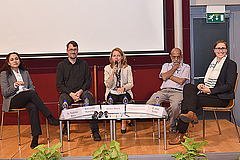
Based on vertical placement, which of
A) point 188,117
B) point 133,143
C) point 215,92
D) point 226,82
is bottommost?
point 133,143

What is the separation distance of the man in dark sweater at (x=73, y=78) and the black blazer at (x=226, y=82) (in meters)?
1.76

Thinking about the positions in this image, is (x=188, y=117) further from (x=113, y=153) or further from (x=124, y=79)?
(x=124, y=79)

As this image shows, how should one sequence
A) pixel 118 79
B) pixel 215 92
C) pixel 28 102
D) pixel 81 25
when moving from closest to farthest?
1. pixel 215 92
2. pixel 28 102
3. pixel 118 79
4. pixel 81 25

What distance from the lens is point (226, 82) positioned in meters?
3.44

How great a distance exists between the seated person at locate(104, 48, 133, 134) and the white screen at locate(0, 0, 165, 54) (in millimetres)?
532

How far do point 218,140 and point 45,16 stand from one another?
3349mm

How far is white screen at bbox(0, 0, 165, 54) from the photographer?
4570 millimetres

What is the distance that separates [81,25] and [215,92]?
8.15 ft

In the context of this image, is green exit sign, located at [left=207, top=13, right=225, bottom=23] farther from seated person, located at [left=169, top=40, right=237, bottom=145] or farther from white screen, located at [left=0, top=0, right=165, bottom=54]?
seated person, located at [left=169, top=40, right=237, bottom=145]

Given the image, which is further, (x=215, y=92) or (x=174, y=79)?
(x=174, y=79)

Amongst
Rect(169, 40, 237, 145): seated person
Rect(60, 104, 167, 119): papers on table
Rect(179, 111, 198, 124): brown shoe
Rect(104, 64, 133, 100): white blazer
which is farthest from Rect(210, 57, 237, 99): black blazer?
Rect(104, 64, 133, 100): white blazer

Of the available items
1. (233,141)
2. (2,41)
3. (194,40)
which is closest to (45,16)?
(2,41)

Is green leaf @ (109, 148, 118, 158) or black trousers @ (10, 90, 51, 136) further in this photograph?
black trousers @ (10, 90, 51, 136)

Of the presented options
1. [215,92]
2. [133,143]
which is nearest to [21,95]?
[133,143]
